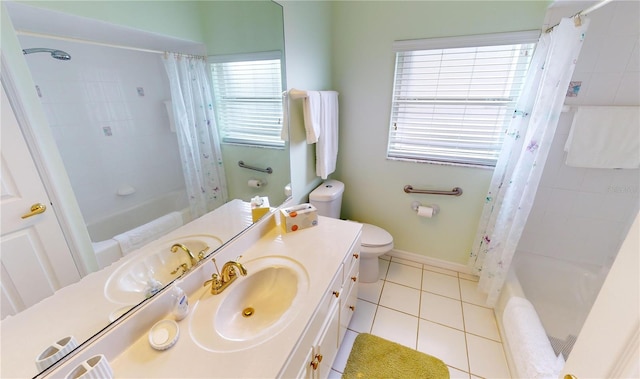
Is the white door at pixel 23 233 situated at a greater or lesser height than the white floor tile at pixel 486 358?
greater

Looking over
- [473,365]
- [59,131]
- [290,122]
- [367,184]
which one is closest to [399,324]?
[473,365]

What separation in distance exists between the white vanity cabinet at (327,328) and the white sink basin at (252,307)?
0.36 ft

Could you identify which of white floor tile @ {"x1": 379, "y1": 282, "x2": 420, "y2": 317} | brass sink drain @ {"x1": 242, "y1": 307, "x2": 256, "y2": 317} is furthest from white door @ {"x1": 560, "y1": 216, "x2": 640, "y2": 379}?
white floor tile @ {"x1": 379, "y1": 282, "x2": 420, "y2": 317}

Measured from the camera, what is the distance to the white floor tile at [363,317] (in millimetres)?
1781

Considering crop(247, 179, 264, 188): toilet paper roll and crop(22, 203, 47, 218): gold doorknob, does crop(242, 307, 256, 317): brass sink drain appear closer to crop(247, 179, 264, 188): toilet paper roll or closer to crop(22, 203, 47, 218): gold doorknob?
crop(247, 179, 264, 188): toilet paper roll

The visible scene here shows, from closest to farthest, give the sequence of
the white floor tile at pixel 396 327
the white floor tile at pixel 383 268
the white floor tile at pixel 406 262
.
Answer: the white floor tile at pixel 396 327 < the white floor tile at pixel 383 268 < the white floor tile at pixel 406 262

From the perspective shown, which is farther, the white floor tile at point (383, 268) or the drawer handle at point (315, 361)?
the white floor tile at point (383, 268)

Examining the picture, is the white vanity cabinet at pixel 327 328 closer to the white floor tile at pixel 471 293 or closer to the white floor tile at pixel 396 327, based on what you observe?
the white floor tile at pixel 396 327

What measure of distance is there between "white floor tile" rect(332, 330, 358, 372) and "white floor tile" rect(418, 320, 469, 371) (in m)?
0.44

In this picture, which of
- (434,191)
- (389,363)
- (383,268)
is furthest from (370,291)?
(434,191)

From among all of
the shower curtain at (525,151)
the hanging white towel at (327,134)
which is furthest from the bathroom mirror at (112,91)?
the shower curtain at (525,151)

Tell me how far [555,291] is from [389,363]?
1.48 metres

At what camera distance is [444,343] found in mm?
1676

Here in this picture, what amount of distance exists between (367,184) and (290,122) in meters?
1.08
